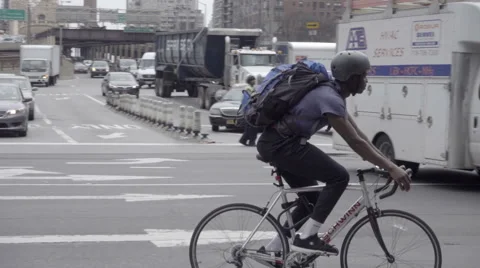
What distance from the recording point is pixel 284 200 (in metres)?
6.40

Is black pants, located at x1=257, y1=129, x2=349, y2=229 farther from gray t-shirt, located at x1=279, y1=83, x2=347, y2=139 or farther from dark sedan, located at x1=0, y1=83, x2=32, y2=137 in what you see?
dark sedan, located at x1=0, y1=83, x2=32, y2=137

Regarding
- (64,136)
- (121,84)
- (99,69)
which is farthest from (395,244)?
(99,69)

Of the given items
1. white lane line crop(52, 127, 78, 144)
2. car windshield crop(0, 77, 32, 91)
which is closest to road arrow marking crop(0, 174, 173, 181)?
white lane line crop(52, 127, 78, 144)

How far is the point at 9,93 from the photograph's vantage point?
1026 inches

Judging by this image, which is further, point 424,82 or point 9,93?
point 9,93

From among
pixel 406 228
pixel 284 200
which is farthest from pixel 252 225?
pixel 406 228

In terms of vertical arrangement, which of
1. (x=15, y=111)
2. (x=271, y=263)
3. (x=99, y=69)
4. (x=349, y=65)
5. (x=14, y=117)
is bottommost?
(x=99, y=69)

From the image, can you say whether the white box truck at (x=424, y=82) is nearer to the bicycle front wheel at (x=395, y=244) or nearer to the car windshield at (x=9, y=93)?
the bicycle front wheel at (x=395, y=244)

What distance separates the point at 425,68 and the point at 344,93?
8.10 metres

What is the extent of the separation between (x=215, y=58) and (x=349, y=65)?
35.6 m

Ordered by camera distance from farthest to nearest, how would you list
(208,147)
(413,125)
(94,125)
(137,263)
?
(94,125) → (208,147) → (413,125) → (137,263)

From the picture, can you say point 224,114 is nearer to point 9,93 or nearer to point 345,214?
point 9,93

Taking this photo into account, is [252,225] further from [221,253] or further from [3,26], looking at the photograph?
[3,26]

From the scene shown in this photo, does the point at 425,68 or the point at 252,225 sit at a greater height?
the point at 425,68
